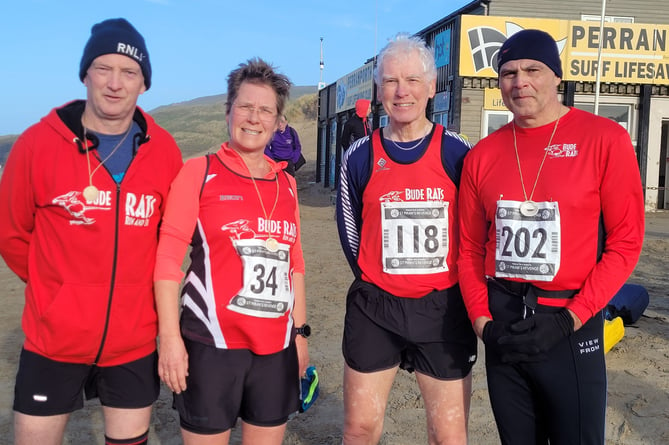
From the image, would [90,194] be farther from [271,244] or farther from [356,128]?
[356,128]

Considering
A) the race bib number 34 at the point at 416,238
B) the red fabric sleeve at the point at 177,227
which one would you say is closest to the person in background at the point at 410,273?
the race bib number 34 at the point at 416,238

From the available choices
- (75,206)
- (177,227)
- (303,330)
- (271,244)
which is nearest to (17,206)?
(75,206)

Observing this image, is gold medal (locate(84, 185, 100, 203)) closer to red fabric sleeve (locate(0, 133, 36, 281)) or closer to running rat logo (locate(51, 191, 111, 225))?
running rat logo (locate(51, 191, 111, 225))

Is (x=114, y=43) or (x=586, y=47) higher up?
(x=586, y=47)

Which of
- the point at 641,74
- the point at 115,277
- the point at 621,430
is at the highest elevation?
the point at 641,74

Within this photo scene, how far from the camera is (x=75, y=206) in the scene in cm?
233

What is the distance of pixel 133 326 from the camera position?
245 cm

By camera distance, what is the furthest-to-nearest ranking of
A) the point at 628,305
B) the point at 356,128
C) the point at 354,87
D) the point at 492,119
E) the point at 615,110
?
the point at 354,87 < the point at 615,110 < the point at 492,119 < the point at 356,128 < the point at 628,305

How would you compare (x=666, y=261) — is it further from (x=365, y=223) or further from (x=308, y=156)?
(x=308, y=156)

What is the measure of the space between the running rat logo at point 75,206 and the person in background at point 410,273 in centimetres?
125

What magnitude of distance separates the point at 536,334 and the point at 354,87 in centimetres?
1937

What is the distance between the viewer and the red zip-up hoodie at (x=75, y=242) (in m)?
2.33

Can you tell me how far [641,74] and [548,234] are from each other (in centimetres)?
1497

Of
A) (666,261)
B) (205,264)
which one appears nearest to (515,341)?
(205,264)
